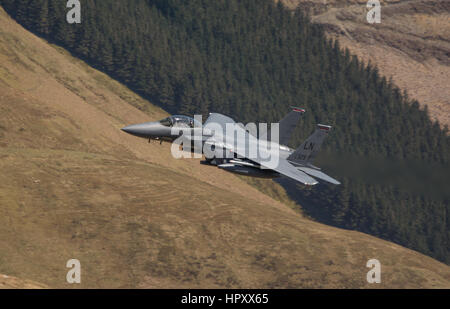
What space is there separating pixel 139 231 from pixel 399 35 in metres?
112

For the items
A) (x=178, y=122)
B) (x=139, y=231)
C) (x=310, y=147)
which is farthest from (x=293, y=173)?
(x=139, y=231)

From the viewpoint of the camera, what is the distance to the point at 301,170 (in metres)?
44.8

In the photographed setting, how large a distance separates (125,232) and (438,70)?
11132 cm

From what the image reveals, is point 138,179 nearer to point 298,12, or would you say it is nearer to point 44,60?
point 44,60

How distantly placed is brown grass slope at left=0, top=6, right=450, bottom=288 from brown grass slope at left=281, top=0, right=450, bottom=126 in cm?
8918

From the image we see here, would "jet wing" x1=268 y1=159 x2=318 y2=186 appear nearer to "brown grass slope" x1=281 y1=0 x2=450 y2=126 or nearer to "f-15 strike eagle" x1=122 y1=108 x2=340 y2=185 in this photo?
"f-15 strike eagle" x1=122 y1=108 x2=340 y2=185

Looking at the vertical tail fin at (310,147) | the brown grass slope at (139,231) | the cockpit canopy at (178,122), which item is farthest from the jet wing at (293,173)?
the brown grass slope at (139,231)

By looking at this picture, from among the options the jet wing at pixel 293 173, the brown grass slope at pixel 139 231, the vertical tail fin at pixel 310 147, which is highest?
the vertical tail fin at pixel 310 147

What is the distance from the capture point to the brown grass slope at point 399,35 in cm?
14188

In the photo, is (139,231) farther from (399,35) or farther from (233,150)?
(399,35)

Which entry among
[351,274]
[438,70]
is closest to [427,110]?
[438,70]

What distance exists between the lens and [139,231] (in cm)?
5381

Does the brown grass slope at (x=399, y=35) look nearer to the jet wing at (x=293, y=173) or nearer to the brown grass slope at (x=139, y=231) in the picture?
the brown grass slope at (x=139, y=231)

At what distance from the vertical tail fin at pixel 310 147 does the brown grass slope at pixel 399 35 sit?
100839mm
